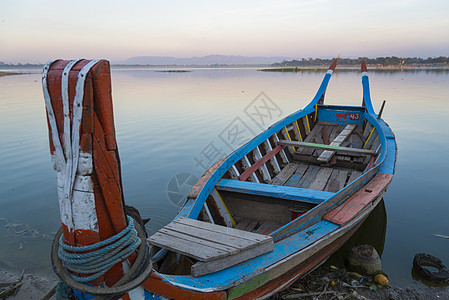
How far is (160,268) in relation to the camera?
118 inches

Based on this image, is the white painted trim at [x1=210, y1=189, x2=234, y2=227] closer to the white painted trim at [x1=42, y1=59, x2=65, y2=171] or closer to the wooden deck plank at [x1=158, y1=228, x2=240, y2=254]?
the wooden deck plank at [x1=158, y1=228, x2=240, y2=254]

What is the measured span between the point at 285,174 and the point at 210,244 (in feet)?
11.5

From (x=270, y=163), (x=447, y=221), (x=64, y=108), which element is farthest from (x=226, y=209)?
(x=447, y=221)

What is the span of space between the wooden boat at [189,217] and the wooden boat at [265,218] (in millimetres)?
13

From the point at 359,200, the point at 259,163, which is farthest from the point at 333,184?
the point at 359,200

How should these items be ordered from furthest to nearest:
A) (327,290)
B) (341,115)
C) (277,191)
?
(341,115)
(277,191)
(327,290)

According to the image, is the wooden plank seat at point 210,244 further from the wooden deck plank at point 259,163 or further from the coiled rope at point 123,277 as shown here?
the wooden deck plank at point 259,163

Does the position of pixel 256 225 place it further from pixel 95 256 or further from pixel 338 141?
pixel 338 141

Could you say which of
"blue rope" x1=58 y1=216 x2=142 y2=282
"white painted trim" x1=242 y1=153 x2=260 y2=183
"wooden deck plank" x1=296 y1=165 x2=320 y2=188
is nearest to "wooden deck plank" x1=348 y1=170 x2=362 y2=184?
"wooden deck plank" x1=296 y1=165 x2=320 y2=188

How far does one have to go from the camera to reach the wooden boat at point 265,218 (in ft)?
8.13

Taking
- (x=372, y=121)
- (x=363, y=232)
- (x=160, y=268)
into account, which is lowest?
(x=363, y=232)

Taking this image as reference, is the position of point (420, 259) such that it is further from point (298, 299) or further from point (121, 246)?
point (121, 246)

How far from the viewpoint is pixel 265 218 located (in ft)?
13.9

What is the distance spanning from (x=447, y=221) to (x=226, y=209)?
15.9 feet
